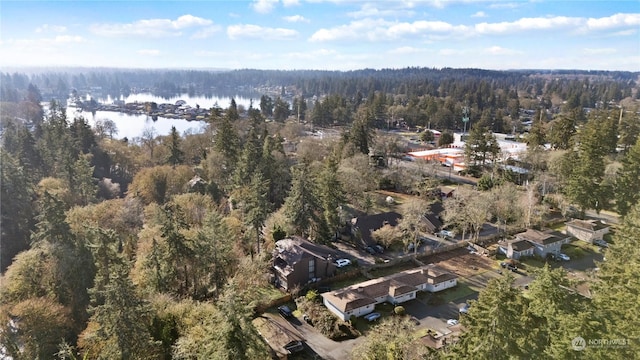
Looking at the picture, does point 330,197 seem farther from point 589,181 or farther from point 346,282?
point 589,181

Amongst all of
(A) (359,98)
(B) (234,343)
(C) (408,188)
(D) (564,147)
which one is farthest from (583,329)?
(A) (359,98)

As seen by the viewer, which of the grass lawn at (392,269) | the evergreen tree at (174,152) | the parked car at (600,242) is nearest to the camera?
the grass lawn at (392,269)

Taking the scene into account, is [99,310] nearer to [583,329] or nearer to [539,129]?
[583,329]

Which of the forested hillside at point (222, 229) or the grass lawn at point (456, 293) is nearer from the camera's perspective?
the forested hillside at point (222, 229)

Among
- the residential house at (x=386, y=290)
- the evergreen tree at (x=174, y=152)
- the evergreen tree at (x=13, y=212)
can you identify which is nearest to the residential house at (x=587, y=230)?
the residential house at (x=386, y=290)

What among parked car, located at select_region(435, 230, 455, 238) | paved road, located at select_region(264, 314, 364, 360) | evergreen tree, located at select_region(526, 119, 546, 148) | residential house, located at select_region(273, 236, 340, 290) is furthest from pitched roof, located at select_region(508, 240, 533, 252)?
evergreen tree, located at select_region(526, 119, 546, 148)

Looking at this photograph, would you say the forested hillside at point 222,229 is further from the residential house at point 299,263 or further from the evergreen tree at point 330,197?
the residential house at point 299,263

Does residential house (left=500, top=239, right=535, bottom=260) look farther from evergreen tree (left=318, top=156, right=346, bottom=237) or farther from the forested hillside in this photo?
evergreen tree (left=318, top=156, right=346, bottom=237)
